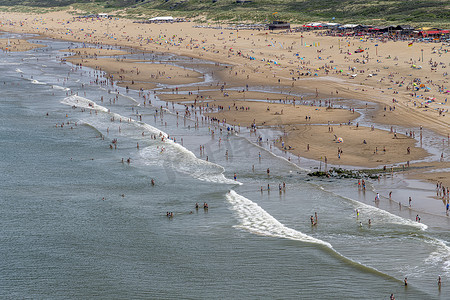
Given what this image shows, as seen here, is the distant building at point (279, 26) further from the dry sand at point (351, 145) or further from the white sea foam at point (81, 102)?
the dry sand at point (351, 145)

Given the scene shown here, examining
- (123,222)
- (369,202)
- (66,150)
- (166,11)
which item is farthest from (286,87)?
(166,11)

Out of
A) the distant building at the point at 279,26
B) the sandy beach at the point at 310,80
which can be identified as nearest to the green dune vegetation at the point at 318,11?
the distant building at the point at 279,26

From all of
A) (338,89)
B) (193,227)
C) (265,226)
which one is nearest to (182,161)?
(193,227)

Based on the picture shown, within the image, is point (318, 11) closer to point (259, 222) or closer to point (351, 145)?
point (351, 145)

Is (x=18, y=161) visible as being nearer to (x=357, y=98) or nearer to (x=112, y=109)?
(x=112, y=109)

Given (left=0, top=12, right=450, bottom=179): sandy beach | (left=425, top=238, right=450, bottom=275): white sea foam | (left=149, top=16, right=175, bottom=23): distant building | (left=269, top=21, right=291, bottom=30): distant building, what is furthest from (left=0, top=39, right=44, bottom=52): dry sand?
(left=425, top=238, right=450, bottom=275): white sea foam
